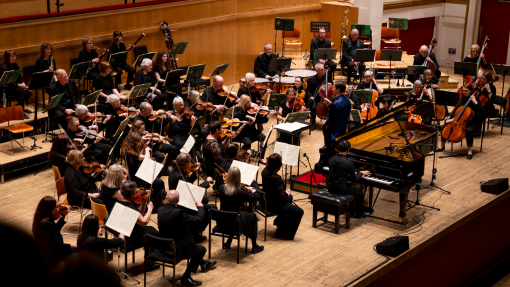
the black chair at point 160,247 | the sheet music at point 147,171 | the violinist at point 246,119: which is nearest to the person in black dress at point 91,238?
the black chair at point 160,247

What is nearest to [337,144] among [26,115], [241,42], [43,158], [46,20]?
[43,158]

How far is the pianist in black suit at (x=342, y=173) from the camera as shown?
6.59m

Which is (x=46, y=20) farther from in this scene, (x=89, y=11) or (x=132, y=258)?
(x=132, y=258)

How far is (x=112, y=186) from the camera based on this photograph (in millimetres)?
5859

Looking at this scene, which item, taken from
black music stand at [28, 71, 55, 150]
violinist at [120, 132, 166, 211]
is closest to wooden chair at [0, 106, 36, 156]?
black music stand at [28, 71, 55, 150]

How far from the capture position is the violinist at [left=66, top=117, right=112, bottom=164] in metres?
7.45

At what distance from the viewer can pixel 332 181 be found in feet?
22.2

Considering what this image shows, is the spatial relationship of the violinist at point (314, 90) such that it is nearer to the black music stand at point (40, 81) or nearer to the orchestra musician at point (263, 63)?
the orchestra musician at point (263, 63)

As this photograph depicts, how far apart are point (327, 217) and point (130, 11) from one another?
6.81 meters

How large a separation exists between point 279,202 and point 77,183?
236 cm

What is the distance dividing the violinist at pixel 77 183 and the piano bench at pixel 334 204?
2622 mm

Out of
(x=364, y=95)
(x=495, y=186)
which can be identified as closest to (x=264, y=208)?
(x=495, y=186)

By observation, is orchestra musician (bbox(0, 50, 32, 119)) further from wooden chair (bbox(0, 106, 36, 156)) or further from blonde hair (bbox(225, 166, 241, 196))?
blonde hair (bbox(225, 166, 241, 196))

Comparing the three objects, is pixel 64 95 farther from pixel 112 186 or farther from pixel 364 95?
pixel 364 95
